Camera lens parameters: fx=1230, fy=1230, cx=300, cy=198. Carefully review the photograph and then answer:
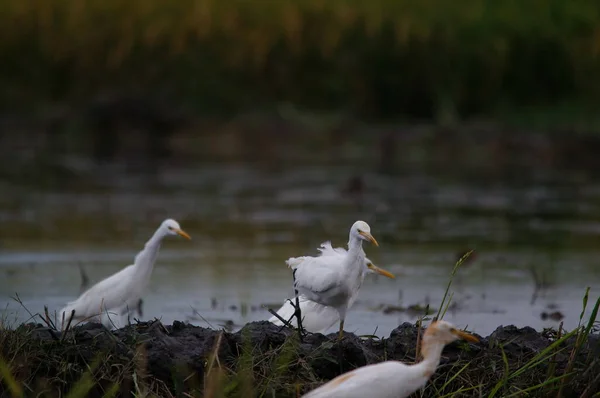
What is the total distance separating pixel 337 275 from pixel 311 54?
17.3 metres

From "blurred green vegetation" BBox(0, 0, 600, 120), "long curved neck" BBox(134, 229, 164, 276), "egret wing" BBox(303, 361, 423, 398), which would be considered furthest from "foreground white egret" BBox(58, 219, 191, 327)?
"blurred green vegetation" BBox(0, 0, 600, 120)

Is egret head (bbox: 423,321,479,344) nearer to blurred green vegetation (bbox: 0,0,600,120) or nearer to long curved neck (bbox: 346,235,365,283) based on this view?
long curved neck (bbox: 346,235,365,283)

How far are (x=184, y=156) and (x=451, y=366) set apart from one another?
1555 centimetres

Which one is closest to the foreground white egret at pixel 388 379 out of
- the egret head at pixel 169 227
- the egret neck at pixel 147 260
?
the egret neck at pixel 147 260

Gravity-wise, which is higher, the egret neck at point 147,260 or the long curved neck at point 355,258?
the long curved neck at point 355,258

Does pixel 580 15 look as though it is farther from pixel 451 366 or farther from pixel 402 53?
pixel 451 366

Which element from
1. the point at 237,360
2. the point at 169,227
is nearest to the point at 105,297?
the point at 169,227

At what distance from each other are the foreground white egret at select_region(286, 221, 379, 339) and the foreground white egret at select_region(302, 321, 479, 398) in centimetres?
145

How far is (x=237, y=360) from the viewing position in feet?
17.2

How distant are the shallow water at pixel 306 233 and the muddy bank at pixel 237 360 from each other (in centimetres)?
63

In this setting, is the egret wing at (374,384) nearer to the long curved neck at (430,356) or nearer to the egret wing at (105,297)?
the long curved neck at (430,356)

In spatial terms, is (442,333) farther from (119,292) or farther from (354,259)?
(119,292)

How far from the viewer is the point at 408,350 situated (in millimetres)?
5434

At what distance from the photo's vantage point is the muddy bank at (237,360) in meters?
5.03
